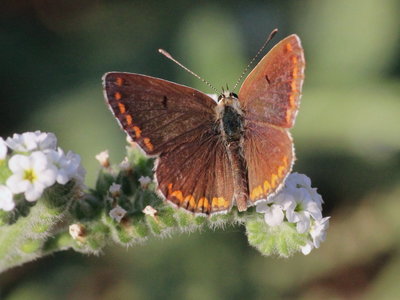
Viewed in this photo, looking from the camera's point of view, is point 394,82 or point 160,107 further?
point 394,82

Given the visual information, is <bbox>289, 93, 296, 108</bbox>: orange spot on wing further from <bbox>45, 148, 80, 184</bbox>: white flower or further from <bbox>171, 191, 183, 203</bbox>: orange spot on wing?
<bbox>45, 148, 80, 184</bbox>: white flower

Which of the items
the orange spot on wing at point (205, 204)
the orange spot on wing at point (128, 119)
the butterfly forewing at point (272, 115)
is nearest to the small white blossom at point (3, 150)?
the orange spot on wing at point (128, 119)

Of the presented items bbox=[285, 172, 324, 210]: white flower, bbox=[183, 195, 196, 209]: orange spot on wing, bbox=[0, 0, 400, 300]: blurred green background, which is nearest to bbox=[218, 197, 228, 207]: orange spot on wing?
bbox=[183, 195, 196, 209]: orange spot on wing

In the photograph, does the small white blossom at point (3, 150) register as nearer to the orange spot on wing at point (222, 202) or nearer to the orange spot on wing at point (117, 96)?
the orange spot on wing at point (117, 96)

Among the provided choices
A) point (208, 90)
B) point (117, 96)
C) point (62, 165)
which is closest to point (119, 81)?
point (117, 96)

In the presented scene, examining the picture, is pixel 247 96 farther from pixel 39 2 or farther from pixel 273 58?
pixel 39 2

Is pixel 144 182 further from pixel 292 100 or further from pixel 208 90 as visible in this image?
pixel 208 90

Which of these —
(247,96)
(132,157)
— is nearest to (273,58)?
(247,96)
